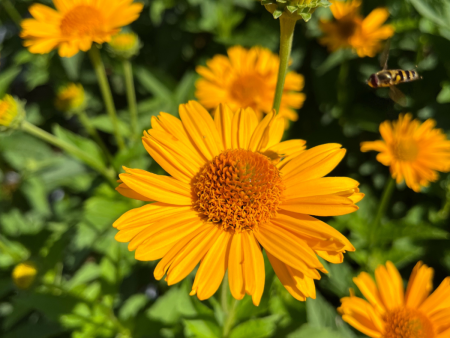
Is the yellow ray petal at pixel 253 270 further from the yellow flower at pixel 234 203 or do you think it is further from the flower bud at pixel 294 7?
the flower bud at pixel 294 7

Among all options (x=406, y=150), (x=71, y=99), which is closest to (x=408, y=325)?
(x=406, y=150)

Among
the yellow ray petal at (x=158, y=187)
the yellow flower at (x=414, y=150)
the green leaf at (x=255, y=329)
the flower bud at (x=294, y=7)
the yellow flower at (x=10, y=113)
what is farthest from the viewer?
the yellow flower at (x=414, y=150)

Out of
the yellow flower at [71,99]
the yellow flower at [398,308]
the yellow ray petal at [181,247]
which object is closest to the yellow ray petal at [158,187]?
the yellow ray petal at [181,247]

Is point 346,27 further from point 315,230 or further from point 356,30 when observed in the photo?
point 315,230

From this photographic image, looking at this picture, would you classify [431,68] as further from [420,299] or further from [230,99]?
[420,299]

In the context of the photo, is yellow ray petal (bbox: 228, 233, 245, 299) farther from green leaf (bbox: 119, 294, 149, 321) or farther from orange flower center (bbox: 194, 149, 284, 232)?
green leaf (bbox: 119, 294, 149, 321)

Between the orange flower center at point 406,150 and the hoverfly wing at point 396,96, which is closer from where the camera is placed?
the hoverfly wing at point 396,96
